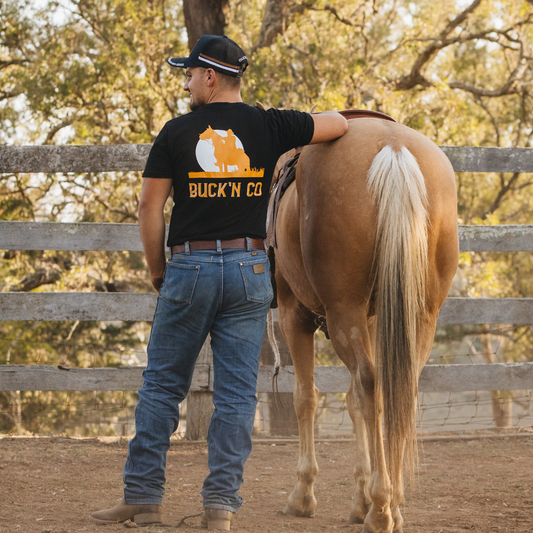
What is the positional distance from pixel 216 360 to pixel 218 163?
82 centimetres

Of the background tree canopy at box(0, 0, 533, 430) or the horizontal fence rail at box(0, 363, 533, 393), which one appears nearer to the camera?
the horizontal fence rail at box(0, 363, 533, 393)

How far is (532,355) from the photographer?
1534cm

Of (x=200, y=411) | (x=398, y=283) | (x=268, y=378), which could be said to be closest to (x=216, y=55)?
(x=398, y=283)

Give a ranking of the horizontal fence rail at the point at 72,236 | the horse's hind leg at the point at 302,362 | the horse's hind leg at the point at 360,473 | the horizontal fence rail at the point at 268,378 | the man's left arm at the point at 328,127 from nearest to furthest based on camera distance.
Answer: the man's left arm at the point at 328,127
the horse's hind leg at the point at 360,473
the horse's hind leg at the point at 302,362
the horizontal fence rail at the point at 72,236
the horizontal fence rail at the point at 268,378

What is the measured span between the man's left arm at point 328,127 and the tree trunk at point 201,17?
6576 millimetres

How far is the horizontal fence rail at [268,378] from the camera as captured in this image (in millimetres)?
4406

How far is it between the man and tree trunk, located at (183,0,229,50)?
21.6ft

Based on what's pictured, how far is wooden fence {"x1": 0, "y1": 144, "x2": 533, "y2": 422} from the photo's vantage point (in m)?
4.32

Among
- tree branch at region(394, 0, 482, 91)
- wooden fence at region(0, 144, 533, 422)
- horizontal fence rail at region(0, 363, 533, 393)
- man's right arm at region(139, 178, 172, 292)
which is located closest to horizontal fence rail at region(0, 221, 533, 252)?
wooden fence at region(0, 144, 533, 422)

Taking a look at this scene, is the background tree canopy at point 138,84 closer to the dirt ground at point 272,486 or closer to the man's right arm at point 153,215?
the dirt ground at point 272,486

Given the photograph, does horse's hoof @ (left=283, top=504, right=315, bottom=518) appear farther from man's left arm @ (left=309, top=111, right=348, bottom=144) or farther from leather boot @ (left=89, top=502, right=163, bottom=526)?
man's left arm @ (left=309, top=111, right=348, bottom=144)

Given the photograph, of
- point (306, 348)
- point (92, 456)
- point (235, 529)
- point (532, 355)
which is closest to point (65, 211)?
point (92, 456)

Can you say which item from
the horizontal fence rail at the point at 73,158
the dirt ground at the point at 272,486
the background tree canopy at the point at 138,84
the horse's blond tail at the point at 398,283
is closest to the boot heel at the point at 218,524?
the dirt ground at the point at 272,486

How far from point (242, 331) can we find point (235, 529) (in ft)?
2.80
